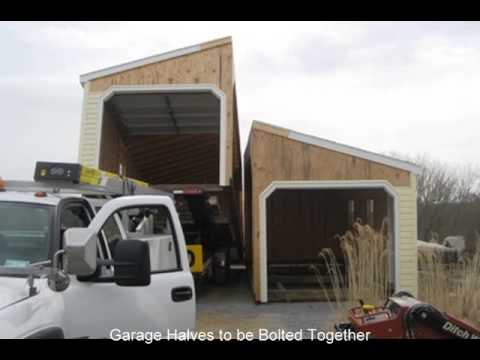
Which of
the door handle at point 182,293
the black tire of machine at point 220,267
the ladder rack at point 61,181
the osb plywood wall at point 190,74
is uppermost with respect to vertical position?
the osb plywood wall at point 190,74

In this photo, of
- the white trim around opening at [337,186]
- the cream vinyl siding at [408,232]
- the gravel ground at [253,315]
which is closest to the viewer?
the gravel ground at [253,315]

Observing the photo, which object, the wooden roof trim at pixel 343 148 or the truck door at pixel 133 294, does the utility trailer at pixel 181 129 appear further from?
the truck door at pixel 133 294

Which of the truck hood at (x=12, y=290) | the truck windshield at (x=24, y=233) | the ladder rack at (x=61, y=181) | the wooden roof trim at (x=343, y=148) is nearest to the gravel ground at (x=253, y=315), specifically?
the wooden roof trim at (x=343, y=148)

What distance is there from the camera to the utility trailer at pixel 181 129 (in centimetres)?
1105

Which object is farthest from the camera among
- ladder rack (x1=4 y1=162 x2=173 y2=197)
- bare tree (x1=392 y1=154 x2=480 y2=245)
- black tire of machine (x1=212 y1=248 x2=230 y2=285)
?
bare tree (x1=392 y1=154 x2=480 y2=245)

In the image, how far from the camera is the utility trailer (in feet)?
36.2

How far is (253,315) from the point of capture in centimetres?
954

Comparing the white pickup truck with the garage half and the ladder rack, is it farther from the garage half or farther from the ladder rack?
the garage half

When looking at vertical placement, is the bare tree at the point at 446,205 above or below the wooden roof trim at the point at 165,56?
below

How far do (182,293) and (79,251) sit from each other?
119 cm

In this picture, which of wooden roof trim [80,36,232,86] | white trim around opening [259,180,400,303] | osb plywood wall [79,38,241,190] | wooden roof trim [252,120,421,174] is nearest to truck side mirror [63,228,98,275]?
white trim around opening [259,180,400,303]

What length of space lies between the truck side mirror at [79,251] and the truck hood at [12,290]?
0.26 metres
